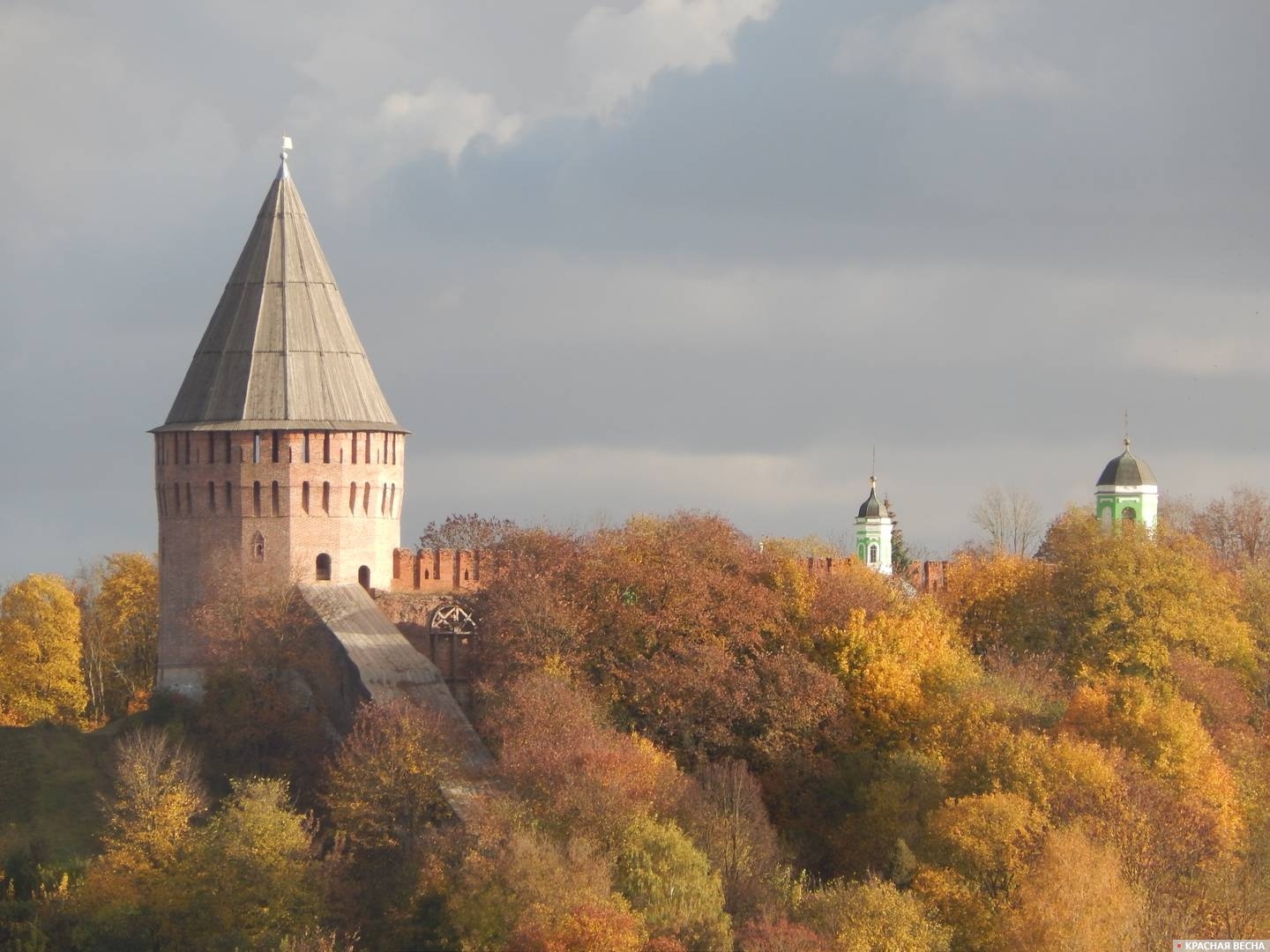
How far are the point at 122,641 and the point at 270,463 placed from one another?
55.7 ft

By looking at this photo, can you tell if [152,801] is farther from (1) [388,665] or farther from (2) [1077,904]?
(2) [1077,904]

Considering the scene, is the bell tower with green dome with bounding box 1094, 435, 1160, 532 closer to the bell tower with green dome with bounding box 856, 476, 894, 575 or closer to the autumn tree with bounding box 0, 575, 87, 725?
the bell tower with green dome with bounding box 856, 476, 894, 575

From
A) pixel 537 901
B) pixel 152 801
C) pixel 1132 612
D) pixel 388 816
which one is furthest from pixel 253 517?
pixel 1132 612

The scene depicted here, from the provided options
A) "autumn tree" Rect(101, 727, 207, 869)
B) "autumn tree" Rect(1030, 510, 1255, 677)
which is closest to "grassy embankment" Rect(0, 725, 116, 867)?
"autumn tree" Rect(101, 727, 207, 869)

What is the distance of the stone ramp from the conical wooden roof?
3448mm

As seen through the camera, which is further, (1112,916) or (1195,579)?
(1195,579)

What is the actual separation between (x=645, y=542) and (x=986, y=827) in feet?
Result: 37.9

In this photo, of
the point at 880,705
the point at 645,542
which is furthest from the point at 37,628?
the point at 880,705

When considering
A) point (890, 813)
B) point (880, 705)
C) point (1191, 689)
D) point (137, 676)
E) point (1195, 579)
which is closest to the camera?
point (890, 813)

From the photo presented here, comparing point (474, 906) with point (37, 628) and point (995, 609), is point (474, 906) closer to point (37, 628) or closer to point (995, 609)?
point (995, 609)

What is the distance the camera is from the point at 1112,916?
35500mm

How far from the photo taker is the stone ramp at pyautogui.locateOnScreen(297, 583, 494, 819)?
137ft

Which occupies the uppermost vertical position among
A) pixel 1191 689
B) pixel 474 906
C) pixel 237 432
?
pixel 237 432

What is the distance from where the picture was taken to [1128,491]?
79.5 meters
